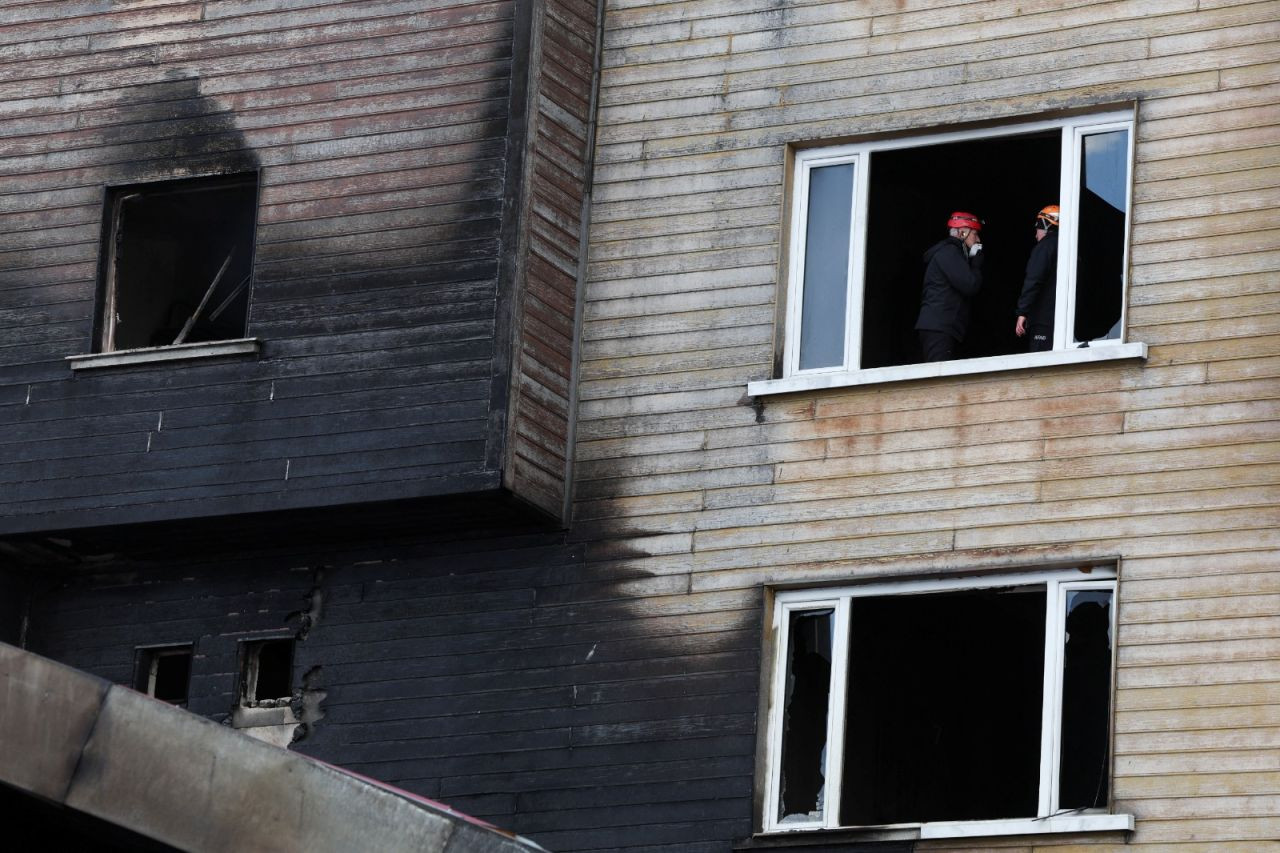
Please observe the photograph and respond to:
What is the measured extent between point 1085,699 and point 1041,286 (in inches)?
120

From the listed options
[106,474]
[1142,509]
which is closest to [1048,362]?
[1142,509]

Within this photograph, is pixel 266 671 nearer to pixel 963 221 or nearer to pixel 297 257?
pixel 297 257

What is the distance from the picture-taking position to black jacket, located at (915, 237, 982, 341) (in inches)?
789

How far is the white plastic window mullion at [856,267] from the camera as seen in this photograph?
20.0 metres

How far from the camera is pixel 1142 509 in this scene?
60.8 ft

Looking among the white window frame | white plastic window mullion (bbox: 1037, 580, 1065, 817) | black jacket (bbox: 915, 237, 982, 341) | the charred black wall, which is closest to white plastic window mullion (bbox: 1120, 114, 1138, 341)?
the white window frame

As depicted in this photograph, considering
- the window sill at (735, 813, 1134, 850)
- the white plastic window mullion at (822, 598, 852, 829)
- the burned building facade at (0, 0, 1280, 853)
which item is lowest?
the window sill at (735, 813, 1134, 850)

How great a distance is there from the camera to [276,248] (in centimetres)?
2109

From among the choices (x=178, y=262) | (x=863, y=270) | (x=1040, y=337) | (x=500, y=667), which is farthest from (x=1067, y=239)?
(x=178, y=262)

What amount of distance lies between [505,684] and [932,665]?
312 cm

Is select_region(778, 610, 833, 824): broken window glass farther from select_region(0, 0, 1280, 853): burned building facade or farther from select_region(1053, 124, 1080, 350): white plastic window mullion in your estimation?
select_region(1053, 124, 1080, 350): white plastic window mullion

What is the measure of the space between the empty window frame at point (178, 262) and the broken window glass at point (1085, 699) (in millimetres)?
7086

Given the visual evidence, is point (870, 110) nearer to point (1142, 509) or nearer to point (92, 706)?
point (1142, 509)

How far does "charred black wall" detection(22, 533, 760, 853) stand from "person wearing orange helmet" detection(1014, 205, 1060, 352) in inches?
109
